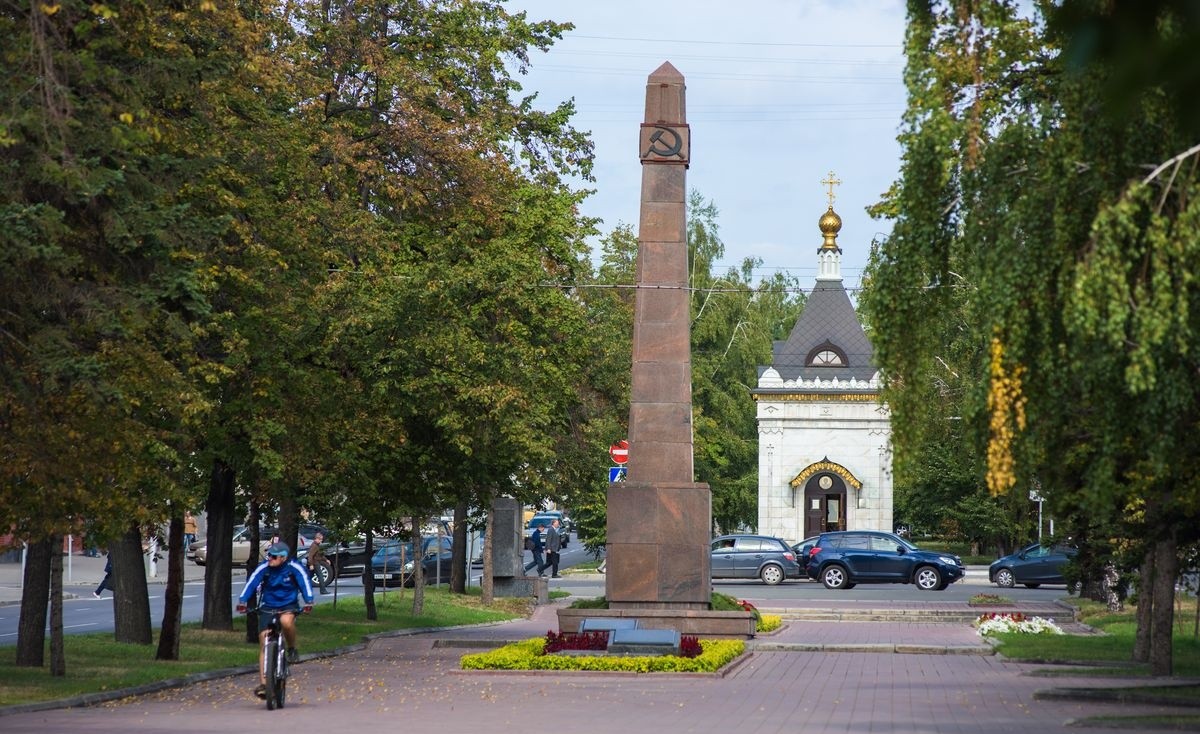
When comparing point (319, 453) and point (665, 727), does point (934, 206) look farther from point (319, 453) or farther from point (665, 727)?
point (319, 453)

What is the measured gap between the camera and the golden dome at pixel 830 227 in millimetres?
72688

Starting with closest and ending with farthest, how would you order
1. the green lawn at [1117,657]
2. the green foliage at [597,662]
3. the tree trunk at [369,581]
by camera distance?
the green lawn at [1117,657] < the green foliage at [597,662] < the tree trunk at [369,581]

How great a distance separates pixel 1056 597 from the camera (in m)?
40.9

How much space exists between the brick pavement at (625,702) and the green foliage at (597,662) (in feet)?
0.71

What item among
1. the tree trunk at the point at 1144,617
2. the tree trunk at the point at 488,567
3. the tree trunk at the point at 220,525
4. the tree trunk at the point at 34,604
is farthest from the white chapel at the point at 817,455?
the tree trunk at the point at 34,604

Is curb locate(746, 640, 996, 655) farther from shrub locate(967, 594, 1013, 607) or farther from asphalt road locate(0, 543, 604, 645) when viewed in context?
shrub locate(967, 594, 1013, 607)

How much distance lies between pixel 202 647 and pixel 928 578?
25419mm

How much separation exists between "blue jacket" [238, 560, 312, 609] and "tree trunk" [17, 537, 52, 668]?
3246 millimetres

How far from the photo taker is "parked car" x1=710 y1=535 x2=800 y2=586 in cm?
4675

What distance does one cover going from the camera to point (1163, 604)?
18016 mm

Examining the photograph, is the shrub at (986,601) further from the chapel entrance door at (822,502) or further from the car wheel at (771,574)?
the chapel entrance door at (822,502)

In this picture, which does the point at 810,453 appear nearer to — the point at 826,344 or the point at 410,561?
the point at 826,344

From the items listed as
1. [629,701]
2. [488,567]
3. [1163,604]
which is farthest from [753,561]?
[629,701]

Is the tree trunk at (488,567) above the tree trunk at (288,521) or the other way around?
the other way around
